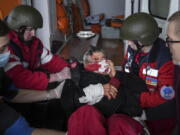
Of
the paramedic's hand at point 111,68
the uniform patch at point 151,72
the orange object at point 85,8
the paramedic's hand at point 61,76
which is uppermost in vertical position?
the orange object at point 85,8

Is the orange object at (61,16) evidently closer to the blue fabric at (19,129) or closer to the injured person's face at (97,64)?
the injured person's face at (97,64)

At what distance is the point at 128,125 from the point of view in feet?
4.28

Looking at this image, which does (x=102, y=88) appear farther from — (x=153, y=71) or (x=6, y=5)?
(x=6, y=5)

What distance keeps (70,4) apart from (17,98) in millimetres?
4066

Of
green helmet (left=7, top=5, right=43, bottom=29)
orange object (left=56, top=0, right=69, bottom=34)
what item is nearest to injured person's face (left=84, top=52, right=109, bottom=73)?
green helmet (left=7, top=5, right=43, bottom=29)

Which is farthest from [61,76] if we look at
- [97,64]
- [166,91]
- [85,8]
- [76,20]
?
[85,8]

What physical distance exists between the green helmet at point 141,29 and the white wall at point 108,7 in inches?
192

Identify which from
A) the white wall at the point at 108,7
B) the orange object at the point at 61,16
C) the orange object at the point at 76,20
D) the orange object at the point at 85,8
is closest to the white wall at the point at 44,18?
the orange object at the point at 61,16

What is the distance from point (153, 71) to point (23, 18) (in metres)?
1.08

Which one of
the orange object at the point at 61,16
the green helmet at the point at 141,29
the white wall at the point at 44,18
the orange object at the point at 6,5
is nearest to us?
the green helmet at the point at 141,29

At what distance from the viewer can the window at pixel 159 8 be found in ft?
8.59

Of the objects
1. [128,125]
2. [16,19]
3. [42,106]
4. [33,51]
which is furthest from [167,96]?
[16,19]

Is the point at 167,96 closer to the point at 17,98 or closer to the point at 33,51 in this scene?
the point at 17,98

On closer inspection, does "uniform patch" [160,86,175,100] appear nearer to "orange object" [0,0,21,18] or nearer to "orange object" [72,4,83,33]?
"orange object" [0,0,21,18]
